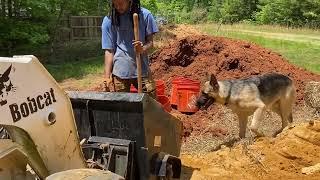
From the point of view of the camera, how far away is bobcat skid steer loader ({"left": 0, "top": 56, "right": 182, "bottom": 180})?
10.5 ft

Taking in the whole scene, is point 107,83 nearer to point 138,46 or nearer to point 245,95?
point 138,46

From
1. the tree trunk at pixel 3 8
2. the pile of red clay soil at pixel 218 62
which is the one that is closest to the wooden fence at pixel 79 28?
the tree trunk at pixel 3 8

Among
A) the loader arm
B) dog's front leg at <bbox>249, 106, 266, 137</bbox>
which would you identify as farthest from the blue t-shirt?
dog's front leg at <bbox>249, 106, 266, 137</bbox>

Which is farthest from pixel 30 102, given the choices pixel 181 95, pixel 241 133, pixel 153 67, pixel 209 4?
pixel 209 4

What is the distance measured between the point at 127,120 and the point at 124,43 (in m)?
2.12

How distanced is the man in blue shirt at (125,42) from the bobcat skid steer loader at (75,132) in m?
1.26

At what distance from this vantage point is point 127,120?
442 centimetres

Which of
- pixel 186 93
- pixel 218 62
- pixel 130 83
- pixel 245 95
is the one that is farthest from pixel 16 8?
pixel 130 83

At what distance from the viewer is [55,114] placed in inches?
137

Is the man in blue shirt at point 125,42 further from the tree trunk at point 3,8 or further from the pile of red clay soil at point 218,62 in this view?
the tree trunk at point 3,8

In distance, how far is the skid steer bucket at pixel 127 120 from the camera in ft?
14.4

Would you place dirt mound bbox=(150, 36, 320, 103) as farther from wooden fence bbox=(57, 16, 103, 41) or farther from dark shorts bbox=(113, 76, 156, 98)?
wooden fence bbox=(57, 16, 103, 41)

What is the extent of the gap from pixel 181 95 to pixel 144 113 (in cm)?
774

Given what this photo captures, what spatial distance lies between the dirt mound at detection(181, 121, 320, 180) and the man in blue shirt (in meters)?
1.60
